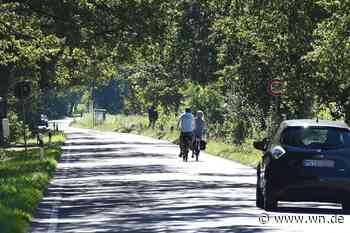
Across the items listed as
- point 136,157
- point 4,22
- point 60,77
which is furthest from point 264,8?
point 60,77

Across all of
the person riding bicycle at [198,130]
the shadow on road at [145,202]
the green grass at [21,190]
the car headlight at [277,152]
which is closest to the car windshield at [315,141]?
the car headlight at [277,152]

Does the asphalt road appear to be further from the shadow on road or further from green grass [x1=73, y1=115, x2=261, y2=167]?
green grass [x1=73, y1=115, x2=261, y2=167]

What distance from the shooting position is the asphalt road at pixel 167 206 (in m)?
14.3

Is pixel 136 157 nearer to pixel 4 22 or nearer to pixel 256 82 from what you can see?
pixel 256 82

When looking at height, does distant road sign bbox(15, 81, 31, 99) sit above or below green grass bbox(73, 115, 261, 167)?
above

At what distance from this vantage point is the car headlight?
1568cm

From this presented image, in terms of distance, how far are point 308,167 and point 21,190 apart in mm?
7184

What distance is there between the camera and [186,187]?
21.6 metres

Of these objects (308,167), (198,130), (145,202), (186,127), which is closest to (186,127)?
(186,127)

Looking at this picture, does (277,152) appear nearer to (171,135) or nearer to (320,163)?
(320,163)

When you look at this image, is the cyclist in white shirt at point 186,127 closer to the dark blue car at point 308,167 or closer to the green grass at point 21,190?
the green grass at point 21,190

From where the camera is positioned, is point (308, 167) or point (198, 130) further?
point (198, 130)

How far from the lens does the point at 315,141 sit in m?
16.0

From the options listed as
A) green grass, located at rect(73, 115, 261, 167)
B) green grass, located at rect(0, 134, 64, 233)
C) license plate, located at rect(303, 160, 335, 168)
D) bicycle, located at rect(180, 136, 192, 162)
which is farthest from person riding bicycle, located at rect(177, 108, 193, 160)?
license plate, located at rect(303, 160, 335, 168)
